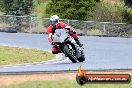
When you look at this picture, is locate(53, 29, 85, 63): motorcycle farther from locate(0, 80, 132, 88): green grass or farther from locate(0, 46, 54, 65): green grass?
locate(0, 80, 132, 88): green grass

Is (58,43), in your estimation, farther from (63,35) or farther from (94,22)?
Answer: (94,22)

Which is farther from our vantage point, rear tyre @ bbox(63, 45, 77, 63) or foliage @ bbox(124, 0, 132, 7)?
foliage @ bbox(124, 0, 132, 7)

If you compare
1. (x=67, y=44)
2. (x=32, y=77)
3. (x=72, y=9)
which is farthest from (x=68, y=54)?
(x=72, y=9)

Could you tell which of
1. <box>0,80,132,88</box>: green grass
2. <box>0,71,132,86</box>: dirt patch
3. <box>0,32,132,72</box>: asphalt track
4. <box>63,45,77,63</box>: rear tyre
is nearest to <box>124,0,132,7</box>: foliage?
<box>0,32,132,72</box>: asphalt track

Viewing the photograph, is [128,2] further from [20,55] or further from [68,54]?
[68,54]

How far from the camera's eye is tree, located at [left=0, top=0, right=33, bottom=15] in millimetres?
41594

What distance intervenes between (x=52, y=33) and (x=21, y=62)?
2576mm

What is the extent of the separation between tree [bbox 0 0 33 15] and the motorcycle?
66.9 ft

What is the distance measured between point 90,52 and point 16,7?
15.9 m

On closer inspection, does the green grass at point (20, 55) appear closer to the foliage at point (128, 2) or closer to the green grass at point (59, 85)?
the green grass at point (59, 85)

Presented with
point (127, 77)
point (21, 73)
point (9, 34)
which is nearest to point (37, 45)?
point (9, 34)

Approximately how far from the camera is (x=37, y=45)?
30312mm

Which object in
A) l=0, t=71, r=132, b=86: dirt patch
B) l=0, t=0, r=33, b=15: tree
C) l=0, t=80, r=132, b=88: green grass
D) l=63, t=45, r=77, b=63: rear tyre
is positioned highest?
l=0, t=80, r=132, b=88: green grass

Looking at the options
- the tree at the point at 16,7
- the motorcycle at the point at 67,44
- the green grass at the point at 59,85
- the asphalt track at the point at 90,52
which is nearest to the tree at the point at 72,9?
the tree at the point at 16,7
